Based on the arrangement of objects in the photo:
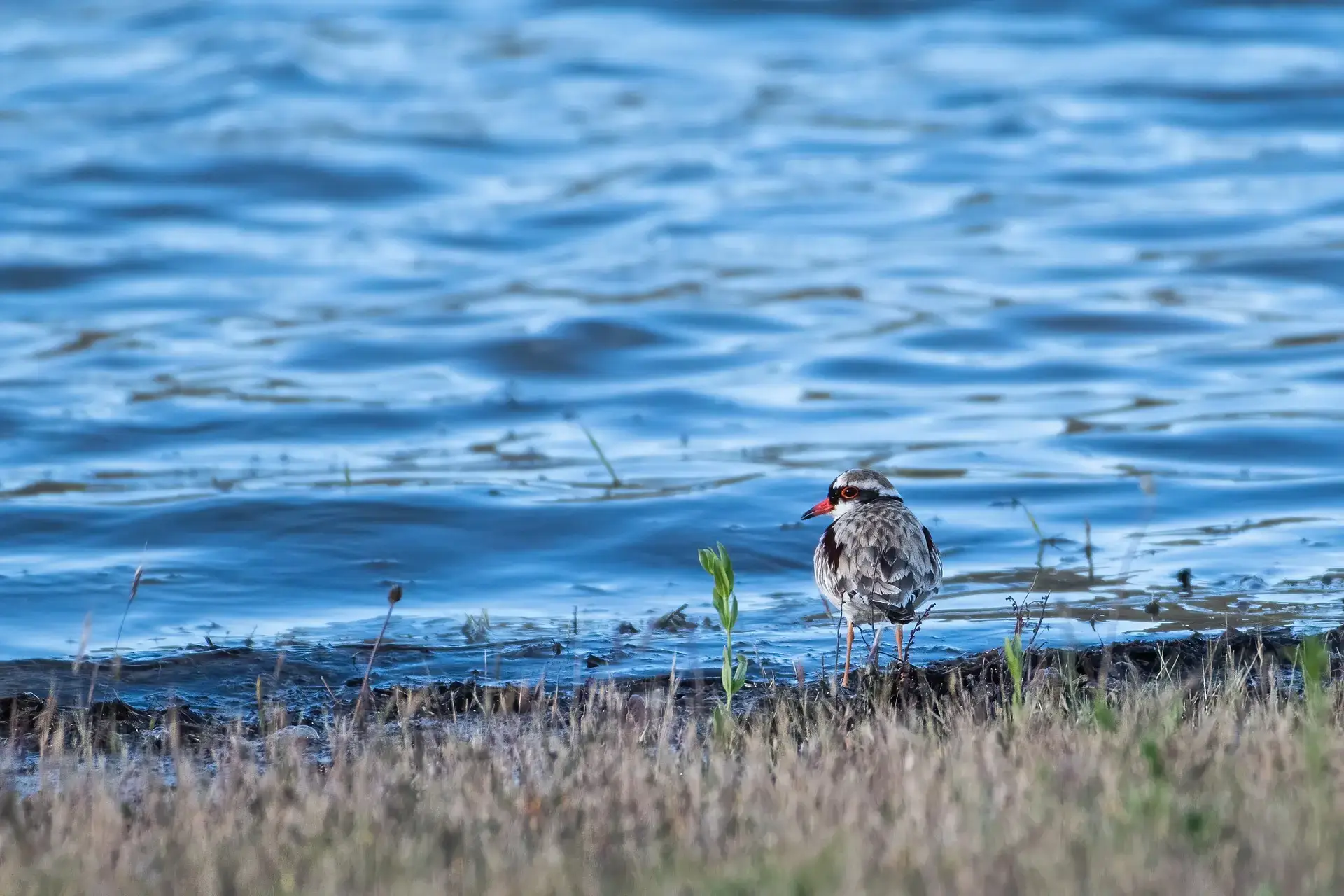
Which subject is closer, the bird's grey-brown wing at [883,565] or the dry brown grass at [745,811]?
the dry brown grass at [745,811]

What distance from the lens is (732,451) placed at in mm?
14945

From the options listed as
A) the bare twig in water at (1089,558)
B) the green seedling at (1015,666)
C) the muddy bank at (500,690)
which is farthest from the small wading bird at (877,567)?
the bare twig in water at (1089,558)

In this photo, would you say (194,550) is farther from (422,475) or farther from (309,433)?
(309,433)

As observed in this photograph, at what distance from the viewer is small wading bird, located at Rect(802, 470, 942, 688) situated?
8219mm

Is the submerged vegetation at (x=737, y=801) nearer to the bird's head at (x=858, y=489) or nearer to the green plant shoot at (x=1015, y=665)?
the green plant shoot at (x=1015, y=665)

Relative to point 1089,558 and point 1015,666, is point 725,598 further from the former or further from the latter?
point 1089,558

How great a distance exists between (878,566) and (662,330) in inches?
450

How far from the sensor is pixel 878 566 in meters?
8.22

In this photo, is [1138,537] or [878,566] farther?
[1138,537]

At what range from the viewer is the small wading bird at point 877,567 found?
8.22 m

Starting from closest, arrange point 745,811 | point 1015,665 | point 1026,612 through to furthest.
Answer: point 745,811 < point 1015,665 < point 1026,612

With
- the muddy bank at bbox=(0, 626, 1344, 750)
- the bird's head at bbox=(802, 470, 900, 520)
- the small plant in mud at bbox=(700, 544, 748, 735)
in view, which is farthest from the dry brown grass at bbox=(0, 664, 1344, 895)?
the bird's head at bbox=(802, 470, 900, 520)

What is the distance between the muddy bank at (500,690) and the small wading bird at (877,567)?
32 centimetres

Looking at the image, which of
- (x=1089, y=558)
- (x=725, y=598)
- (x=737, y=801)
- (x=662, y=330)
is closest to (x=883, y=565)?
(x=725, y=598)
